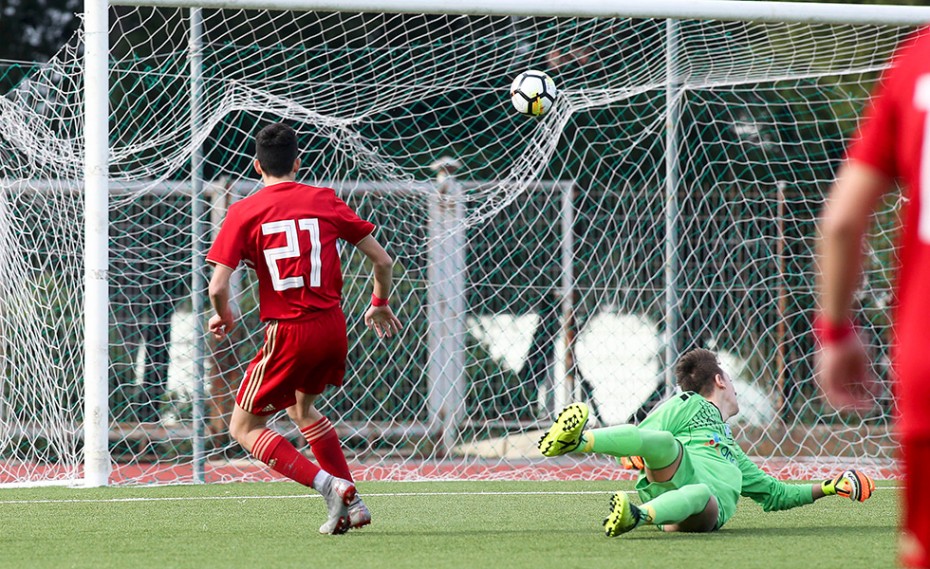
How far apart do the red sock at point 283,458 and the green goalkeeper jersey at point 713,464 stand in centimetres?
119

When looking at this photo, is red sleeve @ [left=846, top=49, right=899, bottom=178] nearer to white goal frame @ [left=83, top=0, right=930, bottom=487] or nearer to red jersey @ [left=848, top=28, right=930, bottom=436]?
red jersey @ [left=848, top=28, right=930, bottom=436]

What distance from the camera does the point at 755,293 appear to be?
376 inches

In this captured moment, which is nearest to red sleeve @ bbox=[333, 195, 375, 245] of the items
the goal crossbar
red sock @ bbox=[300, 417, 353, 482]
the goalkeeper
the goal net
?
red sock @ bbox=[300, 417, 353, 482]

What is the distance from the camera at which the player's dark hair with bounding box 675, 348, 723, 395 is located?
4.68 meters

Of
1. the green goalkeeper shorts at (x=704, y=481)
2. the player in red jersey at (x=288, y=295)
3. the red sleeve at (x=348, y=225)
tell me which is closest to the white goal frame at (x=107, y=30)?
the player in red jersey at (x=288, y=295)

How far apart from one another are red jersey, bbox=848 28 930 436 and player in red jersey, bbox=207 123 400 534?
2.83m

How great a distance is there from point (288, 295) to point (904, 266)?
2929 mm

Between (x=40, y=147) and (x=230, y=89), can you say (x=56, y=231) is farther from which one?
(x=230, y=89)

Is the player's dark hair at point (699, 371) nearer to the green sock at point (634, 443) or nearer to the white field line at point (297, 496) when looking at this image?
the green sock at point (634, 443)

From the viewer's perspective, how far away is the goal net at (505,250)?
8039mm

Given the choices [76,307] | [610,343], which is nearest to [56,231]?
[76,307]

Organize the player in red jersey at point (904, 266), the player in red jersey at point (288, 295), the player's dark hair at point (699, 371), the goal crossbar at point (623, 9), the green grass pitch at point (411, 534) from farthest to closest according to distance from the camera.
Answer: the goal crossbar at point (623, 9) → the player's dark hair at point (699, 371) → the player in red jersey at point (288, 295) → the green grass pitch at point (411, 534) → the player in red jersey at point (904, 266)

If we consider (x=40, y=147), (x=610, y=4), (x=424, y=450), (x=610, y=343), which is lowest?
(x=424, y=450)

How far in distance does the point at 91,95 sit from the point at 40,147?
613mm
